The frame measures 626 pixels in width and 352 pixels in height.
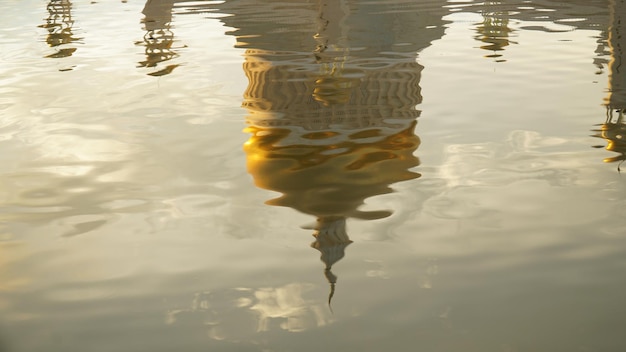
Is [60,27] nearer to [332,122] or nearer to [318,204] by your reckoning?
[332,122]

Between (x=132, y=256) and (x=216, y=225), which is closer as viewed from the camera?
(x=132, y=256)

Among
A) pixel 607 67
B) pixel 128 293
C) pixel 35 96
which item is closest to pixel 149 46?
pixel 35 96

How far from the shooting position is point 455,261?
5.56 metres

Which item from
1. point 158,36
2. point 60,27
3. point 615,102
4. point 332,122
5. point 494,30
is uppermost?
point 60,27

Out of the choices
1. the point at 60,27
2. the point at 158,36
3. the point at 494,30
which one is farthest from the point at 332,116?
the point at 60,27

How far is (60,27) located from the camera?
2231 centimetres

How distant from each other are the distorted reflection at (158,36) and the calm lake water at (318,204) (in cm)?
55

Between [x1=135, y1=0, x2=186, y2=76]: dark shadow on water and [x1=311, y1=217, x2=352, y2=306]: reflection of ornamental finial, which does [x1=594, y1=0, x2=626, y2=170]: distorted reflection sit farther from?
[x1=135, y1=0, x2=186, y2=76]: dark shadow on water

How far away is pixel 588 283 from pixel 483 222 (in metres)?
1.29

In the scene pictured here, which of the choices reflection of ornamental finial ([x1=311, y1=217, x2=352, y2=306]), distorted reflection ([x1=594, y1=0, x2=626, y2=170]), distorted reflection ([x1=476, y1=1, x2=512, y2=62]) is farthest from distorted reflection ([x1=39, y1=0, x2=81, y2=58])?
reflection of ornamental finial ([x1=311, y1=217, x2=352, y2=306])

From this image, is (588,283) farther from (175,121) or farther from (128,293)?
(175,121)

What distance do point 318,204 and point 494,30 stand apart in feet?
40.1

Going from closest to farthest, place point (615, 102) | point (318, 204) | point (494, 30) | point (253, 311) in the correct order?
1. point (253, 311)
2. point (318, 204)
3. point (615, 102)
4. point (494, 30)

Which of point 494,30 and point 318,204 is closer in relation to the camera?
point 318,204
